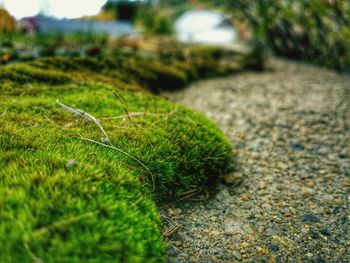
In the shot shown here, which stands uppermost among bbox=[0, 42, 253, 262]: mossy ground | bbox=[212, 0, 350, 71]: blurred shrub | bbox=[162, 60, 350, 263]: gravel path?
bbox=[212, 0, 350, 71]: blurred shrub

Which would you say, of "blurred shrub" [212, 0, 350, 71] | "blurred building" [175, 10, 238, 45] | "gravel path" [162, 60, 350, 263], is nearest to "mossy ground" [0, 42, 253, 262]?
"gravel path" [162, 60, 350, 263]

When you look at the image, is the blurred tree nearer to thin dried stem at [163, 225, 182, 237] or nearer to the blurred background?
the blurred background

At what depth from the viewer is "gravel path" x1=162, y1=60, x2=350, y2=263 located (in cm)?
222

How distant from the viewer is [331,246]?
2.29 m

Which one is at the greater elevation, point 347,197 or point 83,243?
point 83,243

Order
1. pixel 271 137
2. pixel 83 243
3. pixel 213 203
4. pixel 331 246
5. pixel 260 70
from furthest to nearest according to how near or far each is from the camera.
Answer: pixel 260 70
pixel 271 137
pixel 213 203
pixel 331 246
pixel 83 243

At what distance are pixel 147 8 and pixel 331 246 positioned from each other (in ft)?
51.4

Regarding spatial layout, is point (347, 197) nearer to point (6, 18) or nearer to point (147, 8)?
point (6, 18)

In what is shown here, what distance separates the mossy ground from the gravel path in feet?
0.96

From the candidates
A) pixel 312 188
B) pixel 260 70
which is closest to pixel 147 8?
pixel 260 70

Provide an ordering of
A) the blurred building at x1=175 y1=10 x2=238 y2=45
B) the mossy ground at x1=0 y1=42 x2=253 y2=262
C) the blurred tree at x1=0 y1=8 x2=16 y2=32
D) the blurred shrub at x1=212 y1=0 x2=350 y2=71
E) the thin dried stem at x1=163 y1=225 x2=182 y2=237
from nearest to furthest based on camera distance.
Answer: the mossy ground at x1=0 y1=42 x2=253 y2=262 → the thin dried stem at x1=163 y1=225 x2=182 y2=237 → the blurred tree at x1=0 y1=8 x2=16 y2=32 → the blurred shrub at x1=212 y1=0 x2=350 y2=71 → the blurred building at x1=175 y1=10 x2=238 y2=45

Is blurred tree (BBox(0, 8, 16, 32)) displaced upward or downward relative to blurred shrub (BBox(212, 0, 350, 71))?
upward

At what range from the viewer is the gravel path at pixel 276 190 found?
2.22m

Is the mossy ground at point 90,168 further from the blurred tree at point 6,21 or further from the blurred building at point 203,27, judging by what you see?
the blurred building at point 203,27
